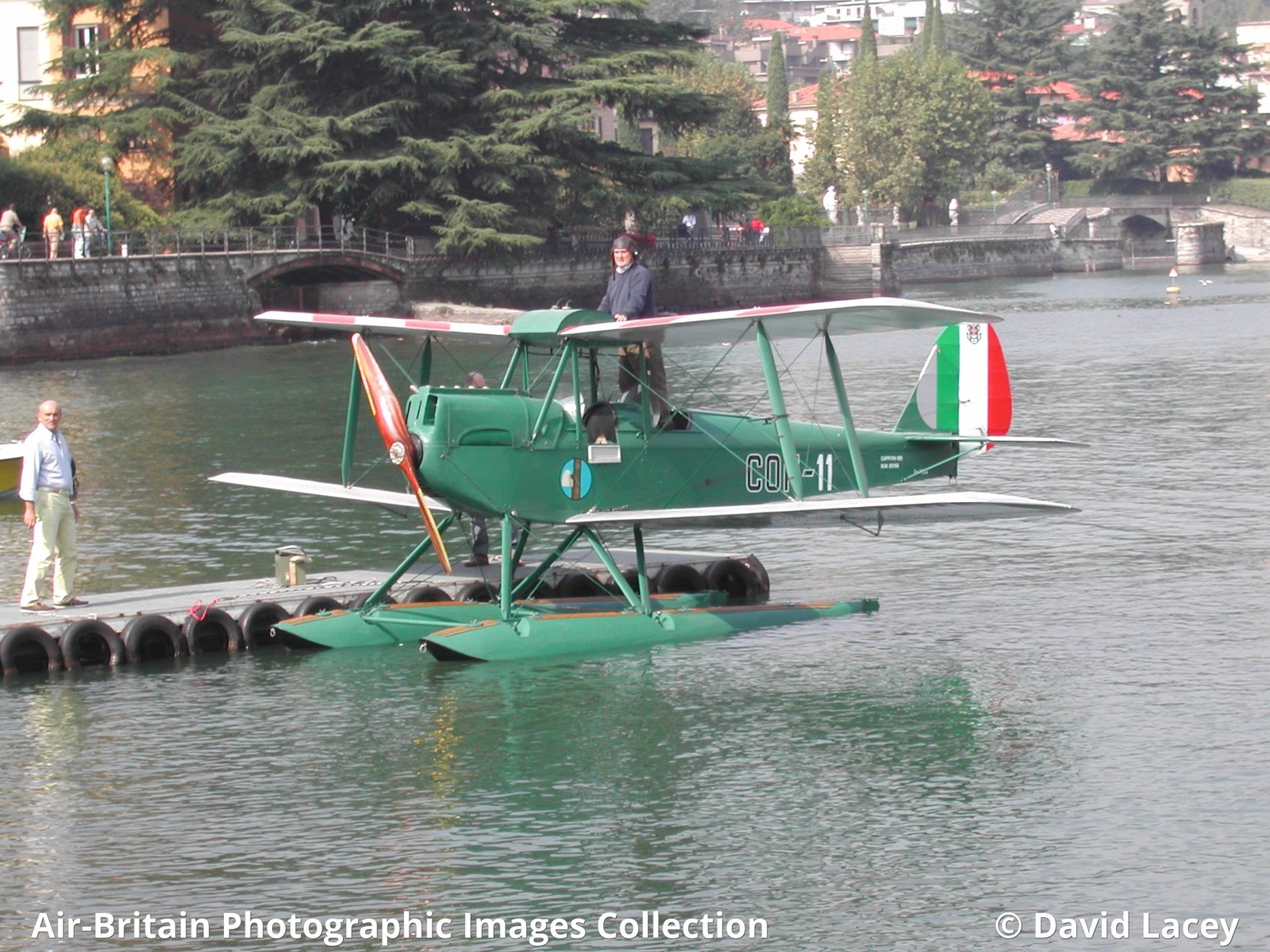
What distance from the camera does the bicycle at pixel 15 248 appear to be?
45969 mm

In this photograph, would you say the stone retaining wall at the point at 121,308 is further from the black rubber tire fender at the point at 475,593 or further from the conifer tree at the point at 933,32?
the conifer tree at the point at 933,32

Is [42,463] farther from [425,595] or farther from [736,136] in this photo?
[736,136]

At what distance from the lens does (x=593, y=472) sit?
13500 mm

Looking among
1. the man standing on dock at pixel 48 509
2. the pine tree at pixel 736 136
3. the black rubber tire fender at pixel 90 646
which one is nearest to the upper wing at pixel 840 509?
the black rubber tire fender at pixel 90 646

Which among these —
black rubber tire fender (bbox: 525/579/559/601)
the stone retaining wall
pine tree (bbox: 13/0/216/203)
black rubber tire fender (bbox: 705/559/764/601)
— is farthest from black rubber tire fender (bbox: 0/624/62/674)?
pine tree (bbox: 13/0/216/203)

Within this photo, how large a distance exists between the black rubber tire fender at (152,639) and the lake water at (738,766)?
146 millimetres

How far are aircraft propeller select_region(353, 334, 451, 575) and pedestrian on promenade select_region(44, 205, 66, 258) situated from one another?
3648 cm

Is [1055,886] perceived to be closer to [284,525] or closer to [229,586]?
[229,586]

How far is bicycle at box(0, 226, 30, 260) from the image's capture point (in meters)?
46.0

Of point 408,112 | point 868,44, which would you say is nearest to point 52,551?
point 408,112

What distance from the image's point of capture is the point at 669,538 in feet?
62.5

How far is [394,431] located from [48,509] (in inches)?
120

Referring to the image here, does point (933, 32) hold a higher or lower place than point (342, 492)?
higher

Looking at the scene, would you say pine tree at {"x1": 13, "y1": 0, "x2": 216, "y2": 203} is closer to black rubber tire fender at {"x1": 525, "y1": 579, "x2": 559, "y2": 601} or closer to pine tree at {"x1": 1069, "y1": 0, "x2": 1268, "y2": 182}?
black rubber tire fender at {"x1": 525, "y1": 579, "x2": 559, "y2": 601}
